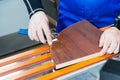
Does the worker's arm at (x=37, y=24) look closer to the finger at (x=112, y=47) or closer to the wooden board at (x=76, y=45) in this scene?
the wooden board at (x=76, y=45)

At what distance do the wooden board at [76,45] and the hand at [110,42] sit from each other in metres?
0.02

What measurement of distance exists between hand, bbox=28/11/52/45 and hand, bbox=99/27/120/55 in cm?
20

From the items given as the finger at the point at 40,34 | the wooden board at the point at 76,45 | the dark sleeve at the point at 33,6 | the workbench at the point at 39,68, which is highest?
the dark sleeve at the point at 33,6

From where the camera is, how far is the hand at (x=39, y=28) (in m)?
0.90

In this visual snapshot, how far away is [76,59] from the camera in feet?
2.45

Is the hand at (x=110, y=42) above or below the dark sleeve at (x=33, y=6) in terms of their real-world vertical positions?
below

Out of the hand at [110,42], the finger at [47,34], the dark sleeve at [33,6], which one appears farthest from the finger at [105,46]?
the dark sleeve at [33,6]

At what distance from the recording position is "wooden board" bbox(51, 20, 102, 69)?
750mm

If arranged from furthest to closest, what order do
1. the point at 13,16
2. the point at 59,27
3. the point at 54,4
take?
the point at 54,4 → the point at 13,16 → the point at 59,27

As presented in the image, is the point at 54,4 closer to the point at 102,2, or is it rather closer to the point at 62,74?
the point at 102,2

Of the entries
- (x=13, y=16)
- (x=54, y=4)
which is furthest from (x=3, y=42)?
(x=54, y=4)

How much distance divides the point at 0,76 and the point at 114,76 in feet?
1.19

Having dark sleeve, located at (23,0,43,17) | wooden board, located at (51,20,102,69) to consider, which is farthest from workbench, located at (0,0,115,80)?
dark sleeve, located at (23,0,43,17)

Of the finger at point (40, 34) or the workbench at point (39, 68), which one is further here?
the finger at point (40, 34)
